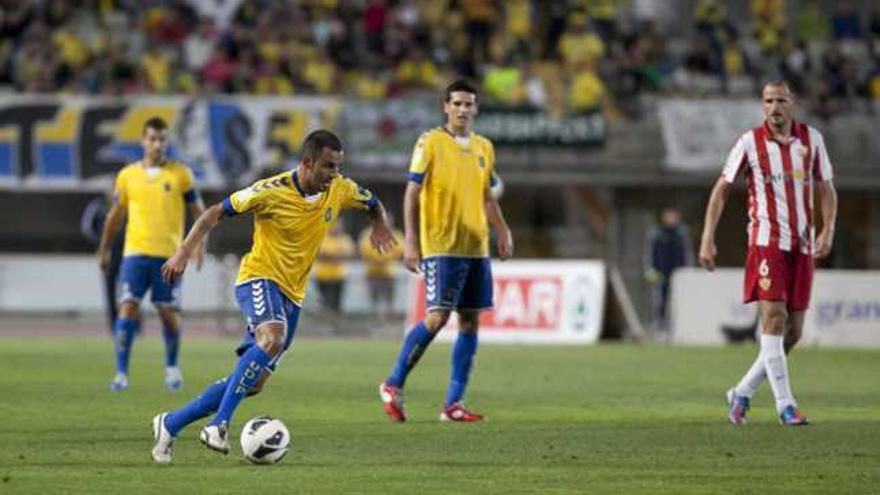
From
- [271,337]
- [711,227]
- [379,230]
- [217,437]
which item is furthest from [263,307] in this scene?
[711,227]

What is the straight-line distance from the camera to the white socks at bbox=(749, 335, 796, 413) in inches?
590

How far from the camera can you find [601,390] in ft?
63.0

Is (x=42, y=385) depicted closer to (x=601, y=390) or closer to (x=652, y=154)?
(x=601, y=390)

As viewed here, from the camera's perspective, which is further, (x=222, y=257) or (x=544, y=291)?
(x=222, y=257)

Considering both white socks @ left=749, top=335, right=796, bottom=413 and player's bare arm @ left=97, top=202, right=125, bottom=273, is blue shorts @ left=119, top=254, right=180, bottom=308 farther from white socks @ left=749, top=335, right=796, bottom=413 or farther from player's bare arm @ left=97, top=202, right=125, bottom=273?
white socks @ left=749, top=335, right=796, bottom=413

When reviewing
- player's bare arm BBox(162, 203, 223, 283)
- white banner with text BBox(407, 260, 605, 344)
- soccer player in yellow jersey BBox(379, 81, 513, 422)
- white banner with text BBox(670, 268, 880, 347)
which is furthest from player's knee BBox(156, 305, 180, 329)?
white banner with text BBox(670, 268, 880, 347)

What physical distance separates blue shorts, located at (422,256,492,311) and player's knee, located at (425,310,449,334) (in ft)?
0.15

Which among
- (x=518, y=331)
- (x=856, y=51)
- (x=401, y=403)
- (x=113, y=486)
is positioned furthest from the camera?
(x=856, y=51)

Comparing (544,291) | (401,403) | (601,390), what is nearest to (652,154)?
(544,291)

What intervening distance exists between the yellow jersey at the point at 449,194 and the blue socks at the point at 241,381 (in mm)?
3507

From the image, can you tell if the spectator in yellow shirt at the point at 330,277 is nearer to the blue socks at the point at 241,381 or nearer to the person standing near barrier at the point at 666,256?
the person standing near barrier at the point at 666,256

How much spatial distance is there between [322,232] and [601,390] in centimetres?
696

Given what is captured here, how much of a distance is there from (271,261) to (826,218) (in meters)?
4.54

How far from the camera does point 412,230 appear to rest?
1514 cm
